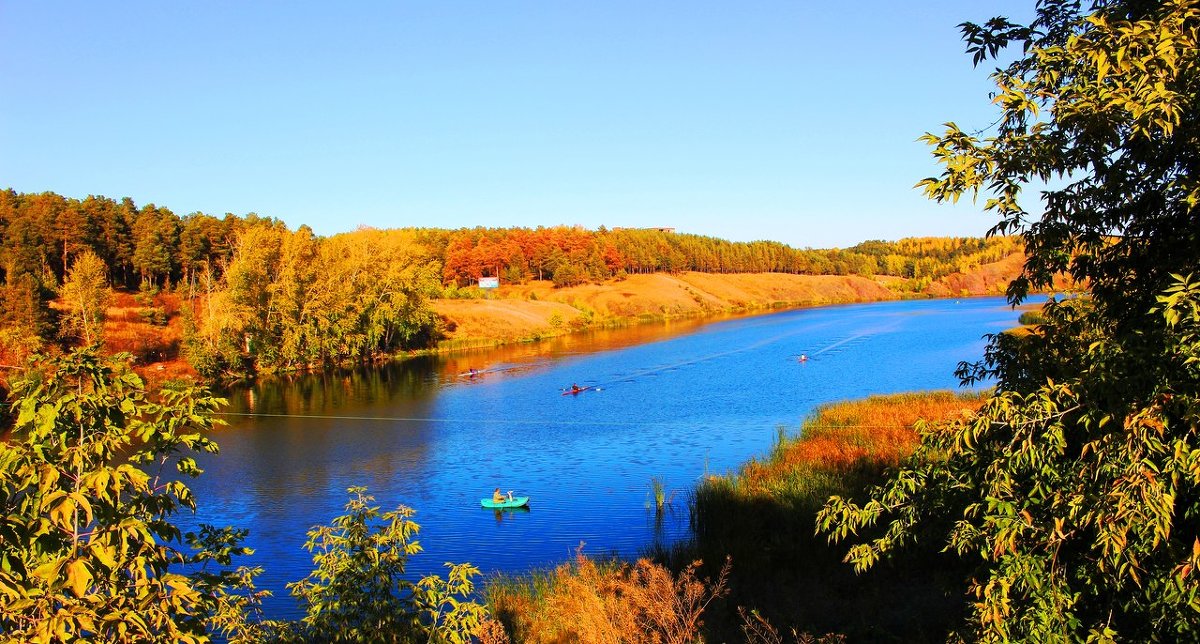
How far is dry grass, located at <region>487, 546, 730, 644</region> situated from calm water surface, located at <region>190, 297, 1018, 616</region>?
2.74 meters

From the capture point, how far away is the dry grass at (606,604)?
982 cm

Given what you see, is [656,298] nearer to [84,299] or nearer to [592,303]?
[592,303]

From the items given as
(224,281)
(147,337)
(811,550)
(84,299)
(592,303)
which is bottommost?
(811,550)

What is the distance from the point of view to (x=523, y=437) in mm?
32250

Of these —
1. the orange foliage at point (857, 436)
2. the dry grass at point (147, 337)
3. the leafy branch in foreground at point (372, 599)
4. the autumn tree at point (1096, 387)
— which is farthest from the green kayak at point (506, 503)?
the dry grass at point (147, 337)

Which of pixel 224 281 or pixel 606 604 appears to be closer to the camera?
pixel 606 604

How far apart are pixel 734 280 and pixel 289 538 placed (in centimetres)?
13977

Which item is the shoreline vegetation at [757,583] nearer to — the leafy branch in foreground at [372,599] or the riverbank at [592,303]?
the leafy branch in foreground at [372,599]

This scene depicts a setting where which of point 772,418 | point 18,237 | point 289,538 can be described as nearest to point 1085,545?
point 289,538

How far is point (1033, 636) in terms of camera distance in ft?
20.3

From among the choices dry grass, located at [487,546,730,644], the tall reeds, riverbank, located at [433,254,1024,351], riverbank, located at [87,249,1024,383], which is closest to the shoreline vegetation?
dry grass, located at [487,546,730,644]

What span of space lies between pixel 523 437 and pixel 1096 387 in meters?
27.4

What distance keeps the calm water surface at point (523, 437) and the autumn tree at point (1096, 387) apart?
11.8 meters

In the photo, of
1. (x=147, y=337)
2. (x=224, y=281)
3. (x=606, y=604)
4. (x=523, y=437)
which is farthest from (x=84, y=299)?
(x=606, y=604)
